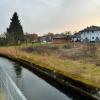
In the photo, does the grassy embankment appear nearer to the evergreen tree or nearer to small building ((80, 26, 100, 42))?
the evergreen tree

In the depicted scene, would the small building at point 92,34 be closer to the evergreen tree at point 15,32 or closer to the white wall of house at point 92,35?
the white wall of house at point 92,35

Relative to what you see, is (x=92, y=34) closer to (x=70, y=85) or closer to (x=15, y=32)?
(x=15, y=32)

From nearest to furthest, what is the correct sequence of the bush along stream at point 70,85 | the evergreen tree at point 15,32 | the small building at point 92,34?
the bush along stream at point 70,85 < the evergreen tree at point 15,32 < the small building at point 92,34

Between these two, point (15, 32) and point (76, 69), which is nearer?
point (76, 69)

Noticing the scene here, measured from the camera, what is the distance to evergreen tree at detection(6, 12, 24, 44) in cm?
9912

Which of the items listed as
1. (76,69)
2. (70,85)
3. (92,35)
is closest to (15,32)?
(92,35)

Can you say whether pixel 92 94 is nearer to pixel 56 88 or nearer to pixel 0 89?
pixel 0 89

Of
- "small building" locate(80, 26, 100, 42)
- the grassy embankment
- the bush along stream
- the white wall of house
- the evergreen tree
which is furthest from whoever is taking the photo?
"small building" locate(80, 26, 100, 42)

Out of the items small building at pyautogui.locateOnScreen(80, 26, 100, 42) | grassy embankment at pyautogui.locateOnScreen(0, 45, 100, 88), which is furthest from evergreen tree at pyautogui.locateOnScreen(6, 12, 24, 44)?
grassy embankment at pyautogui.locateOnScreen(0, 45, 100, 88)

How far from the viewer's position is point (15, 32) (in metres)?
99.6

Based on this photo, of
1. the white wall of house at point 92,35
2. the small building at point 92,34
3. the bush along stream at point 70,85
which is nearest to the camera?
the bush along stream at point 70,85

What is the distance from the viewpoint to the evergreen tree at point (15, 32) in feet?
325

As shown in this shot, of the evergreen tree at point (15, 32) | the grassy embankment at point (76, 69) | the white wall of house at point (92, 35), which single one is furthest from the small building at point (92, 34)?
the grassy embankment at point (76, 69)

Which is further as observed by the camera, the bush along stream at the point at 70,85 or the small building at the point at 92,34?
the small building at the point at 92,34
